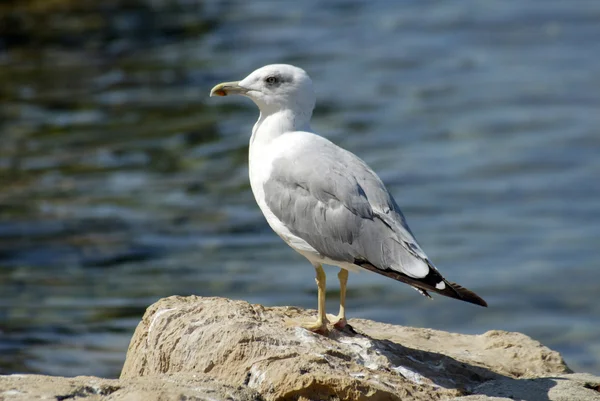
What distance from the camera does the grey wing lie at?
4988 millimetres

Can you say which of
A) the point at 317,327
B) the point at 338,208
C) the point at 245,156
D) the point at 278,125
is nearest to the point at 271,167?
the point at 278,125

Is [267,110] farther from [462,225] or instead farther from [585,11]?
[585,11]

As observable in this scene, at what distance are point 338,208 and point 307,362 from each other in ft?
2.77

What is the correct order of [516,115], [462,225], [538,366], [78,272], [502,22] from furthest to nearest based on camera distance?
[502,22], [516,115], [462,225], [78,272], [538,366]

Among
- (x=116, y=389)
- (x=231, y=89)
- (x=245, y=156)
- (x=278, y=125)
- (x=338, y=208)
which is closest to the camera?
(x=116, y=389)

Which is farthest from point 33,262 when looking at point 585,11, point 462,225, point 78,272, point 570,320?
point 585,11

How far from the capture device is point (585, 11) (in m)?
17.3

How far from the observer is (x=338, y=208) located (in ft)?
16.9

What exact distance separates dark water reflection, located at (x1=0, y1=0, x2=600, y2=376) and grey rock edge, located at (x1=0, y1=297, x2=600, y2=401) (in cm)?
291

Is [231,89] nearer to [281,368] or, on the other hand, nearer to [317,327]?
[317,327]

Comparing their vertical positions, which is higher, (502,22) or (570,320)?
(502,22)

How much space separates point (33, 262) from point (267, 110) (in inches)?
205

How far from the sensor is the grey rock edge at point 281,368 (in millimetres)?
4312

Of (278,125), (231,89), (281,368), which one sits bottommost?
(281,368)
